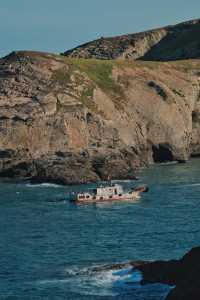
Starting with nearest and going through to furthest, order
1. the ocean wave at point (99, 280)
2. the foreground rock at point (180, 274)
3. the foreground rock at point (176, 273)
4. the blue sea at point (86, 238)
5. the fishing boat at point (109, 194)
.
→ 1. the foreground rock at point (180, 274)
2. the foreground rock at point (176, 273)
3. the ocean wave at point (99, 280)
4. the blue sea at point (86, 238)
5. the fishing boat at point (109, 194)

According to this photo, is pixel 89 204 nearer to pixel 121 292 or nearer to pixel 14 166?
pixel 14 166

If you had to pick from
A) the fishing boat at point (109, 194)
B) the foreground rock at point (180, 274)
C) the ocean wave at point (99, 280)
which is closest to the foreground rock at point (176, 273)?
the foreground rock at point (180, 274)

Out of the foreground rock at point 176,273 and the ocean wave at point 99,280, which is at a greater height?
the foreground rock at point 176,273

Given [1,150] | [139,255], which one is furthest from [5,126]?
[139,255]

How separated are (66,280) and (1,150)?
107 meters

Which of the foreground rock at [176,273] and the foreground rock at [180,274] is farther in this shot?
the foreground rock at [176,273]

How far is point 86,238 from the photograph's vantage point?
104375 mm

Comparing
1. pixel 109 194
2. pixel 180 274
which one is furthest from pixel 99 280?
pixel 109 194

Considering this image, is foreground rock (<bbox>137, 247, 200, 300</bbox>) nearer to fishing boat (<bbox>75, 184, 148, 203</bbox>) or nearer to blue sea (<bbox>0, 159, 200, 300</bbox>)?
blue sea (<bbox>0, 159, 200, 300</bbox>)

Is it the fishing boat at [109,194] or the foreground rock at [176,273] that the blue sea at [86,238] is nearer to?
the foreground rock at [176,273]

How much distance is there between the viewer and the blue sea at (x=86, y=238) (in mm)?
76988

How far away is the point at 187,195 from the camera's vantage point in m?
146

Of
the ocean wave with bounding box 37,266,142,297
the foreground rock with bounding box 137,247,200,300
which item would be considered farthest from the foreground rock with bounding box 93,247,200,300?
the ocean wave with bounding box 37,266,142,297

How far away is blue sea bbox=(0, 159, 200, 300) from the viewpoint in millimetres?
76988
